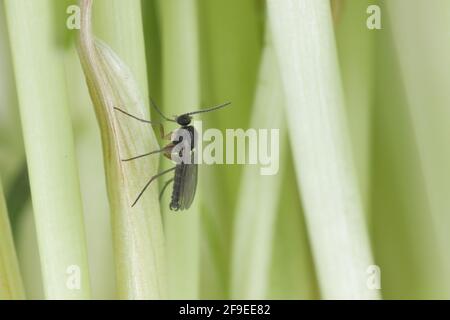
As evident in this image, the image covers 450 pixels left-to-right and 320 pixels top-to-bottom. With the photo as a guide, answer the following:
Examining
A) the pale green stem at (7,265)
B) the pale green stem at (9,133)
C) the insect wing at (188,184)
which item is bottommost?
the pale green stem at (7,265)

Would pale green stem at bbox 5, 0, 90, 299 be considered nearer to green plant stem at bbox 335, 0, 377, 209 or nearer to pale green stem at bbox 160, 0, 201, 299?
pale green stem at bbox 160, 0, 201, 299

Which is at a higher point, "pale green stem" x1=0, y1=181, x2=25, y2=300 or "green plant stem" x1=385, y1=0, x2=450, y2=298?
"green plant stem" x1=385, y1=0, x2=450, y2=298

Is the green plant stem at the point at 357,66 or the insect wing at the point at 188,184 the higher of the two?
the green plant stem at the point at 357,66

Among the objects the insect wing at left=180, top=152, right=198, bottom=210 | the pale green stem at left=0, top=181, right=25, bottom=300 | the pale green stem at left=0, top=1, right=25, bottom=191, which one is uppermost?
the pale green stem at left=0, top=1, right=25, bottom=191

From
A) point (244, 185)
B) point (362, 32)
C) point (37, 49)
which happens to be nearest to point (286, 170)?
point (244, 185)

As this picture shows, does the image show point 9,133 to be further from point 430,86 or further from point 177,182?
point 430,86

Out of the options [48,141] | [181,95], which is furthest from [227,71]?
[48,141]

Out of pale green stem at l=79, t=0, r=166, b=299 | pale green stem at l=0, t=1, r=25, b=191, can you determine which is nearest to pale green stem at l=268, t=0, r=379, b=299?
pale green stem at l=79, t=0, r=166, b=299

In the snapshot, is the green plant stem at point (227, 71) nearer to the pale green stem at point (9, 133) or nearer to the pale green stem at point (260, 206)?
the pale green stem at point (260, 206)

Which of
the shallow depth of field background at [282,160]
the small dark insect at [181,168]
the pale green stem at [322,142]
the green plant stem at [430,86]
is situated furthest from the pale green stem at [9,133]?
the green plant stem at [430,86]
